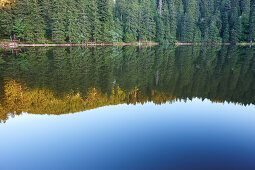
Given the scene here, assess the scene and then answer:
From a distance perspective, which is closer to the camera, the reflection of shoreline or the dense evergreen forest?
the reflection of shoreline

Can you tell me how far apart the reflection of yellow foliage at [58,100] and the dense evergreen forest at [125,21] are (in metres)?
55.1

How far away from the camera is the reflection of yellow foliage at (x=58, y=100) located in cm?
1220

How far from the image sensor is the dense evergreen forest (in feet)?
209

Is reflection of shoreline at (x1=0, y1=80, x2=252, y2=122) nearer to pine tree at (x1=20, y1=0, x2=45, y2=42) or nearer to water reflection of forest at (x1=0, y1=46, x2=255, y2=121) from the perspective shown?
water reflection of forest at (x1=0, y1=46, x2=255, y2=121)

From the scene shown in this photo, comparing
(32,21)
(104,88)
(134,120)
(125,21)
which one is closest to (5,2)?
(32,21)

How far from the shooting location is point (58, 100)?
44.4 ft

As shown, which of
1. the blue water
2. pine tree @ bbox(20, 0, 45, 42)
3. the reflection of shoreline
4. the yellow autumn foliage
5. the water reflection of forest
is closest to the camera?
the blue water

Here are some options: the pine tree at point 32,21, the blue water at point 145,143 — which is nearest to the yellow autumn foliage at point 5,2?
the pine tree at point 32,21

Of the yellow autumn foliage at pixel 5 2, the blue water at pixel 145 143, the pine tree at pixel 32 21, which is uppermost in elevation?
the yellow autumn foliage at pixel 5 2

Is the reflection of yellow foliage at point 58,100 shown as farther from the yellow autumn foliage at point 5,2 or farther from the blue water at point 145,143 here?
the yellow autumn foliage at point 5,2

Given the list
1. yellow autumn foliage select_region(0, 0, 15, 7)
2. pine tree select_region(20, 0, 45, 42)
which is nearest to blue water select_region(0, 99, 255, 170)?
pine tree select_region(20, 0, 45, 42)

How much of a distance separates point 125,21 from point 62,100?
76875 mm

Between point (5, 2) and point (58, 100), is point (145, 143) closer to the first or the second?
point (58, 100)

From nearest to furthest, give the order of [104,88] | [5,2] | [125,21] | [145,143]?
[145,143], [104,88], [5,2], [125,21]
